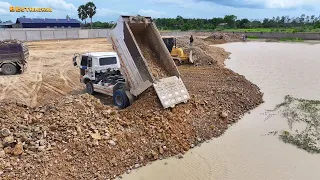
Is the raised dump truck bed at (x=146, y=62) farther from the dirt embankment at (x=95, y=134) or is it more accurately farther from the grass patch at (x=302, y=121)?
the grass patch at (x=302, y=121)

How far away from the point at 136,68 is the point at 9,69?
1138 centimetres

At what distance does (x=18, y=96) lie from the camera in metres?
12.3

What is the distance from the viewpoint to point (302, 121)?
940 cm

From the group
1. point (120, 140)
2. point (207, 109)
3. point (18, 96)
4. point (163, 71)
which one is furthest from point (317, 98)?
point (18, 96)

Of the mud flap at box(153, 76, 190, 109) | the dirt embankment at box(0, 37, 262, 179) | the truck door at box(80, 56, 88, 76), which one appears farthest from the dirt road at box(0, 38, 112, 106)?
the mud flap at box(153, 76, 190, 109)

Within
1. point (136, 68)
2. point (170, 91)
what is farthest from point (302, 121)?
point (136, 68)

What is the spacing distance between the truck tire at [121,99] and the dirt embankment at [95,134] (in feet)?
1.86

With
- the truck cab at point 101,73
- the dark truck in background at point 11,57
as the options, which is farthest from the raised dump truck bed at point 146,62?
the dark truck in background at point 11,57

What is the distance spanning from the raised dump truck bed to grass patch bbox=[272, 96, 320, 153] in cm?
348

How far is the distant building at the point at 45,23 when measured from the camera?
6769cm

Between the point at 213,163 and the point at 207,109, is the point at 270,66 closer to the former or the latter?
the point at 207,109

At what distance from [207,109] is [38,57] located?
18865 millimetres

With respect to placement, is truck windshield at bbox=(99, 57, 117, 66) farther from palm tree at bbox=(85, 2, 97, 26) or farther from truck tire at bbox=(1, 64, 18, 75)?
palm tree at bbox=(85, 2, 97, 26)

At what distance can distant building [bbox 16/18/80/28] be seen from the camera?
6769cm
